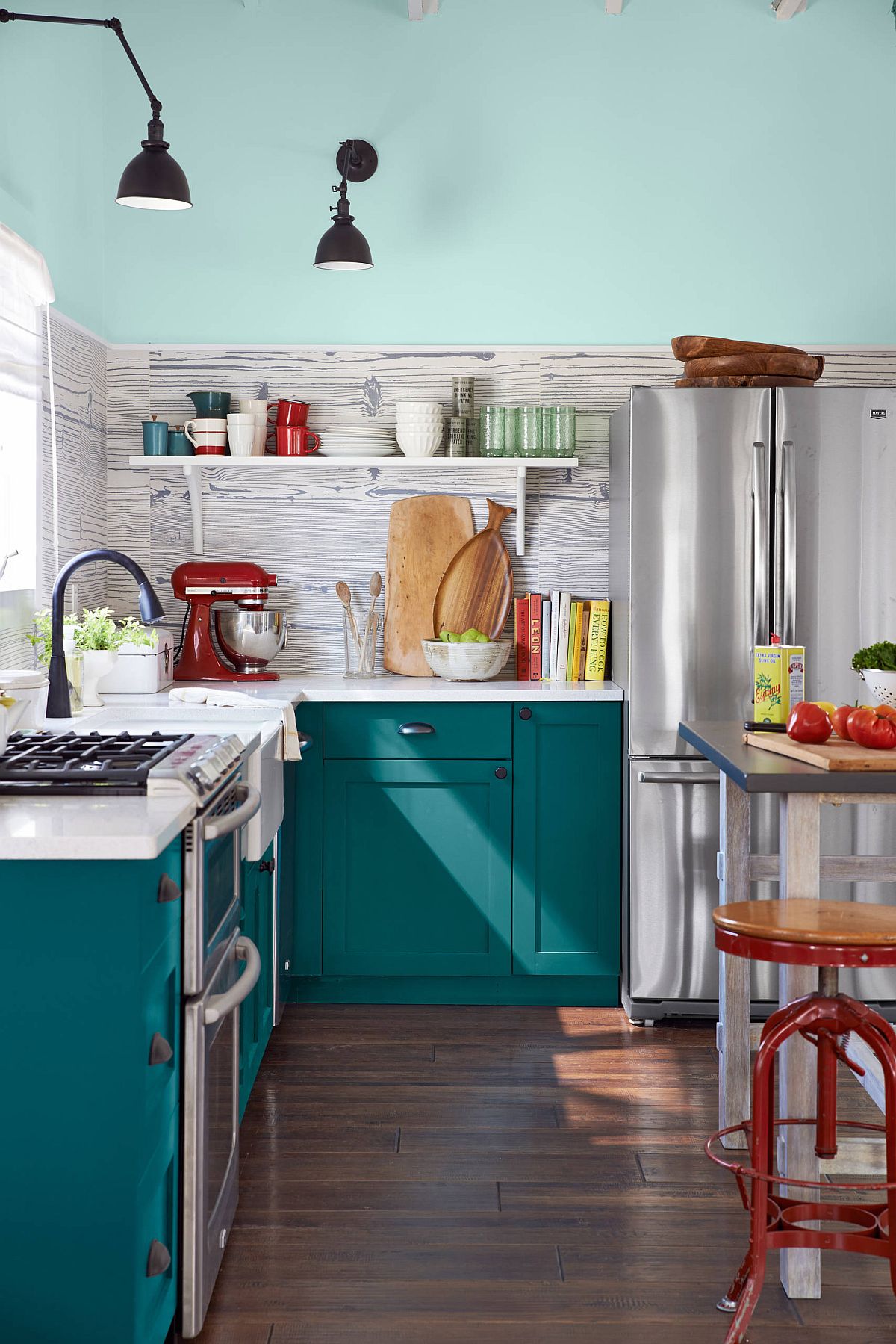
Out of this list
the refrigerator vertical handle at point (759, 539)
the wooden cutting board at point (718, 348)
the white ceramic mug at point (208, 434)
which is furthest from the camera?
the white ceramic mug at point (208, 434)

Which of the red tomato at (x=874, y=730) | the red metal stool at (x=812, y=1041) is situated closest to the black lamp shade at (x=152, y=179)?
the red tomato at (x=874, y=730)

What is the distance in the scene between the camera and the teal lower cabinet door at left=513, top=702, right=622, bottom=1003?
3.64 m

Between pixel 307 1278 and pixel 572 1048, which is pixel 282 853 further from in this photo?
pixel 307 1278

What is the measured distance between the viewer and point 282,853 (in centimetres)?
335

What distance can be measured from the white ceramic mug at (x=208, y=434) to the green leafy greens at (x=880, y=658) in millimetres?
2142

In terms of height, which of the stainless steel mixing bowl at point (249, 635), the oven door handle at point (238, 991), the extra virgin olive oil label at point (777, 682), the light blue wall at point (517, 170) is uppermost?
the light blue wall at point (517, 170)

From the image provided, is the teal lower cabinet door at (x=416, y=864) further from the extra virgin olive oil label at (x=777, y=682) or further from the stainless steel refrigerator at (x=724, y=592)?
the extra virgin olive oil label at (x=777, y=682)

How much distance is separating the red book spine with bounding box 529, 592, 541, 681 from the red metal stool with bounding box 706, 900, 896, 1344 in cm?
190

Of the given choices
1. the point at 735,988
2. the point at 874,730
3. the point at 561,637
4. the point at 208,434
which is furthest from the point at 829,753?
the point at 208,434

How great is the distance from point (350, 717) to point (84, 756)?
154 cm

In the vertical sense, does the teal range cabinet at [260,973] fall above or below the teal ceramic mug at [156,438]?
below

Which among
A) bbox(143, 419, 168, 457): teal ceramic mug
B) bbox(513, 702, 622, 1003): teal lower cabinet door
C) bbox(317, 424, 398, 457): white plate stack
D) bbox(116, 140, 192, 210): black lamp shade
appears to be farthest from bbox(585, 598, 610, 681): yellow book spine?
bbox(116, 140, 192, 210): black lamp shade

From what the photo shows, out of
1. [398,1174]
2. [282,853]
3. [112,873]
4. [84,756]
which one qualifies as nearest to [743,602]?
[282,853]

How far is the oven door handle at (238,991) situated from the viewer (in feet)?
6.34
